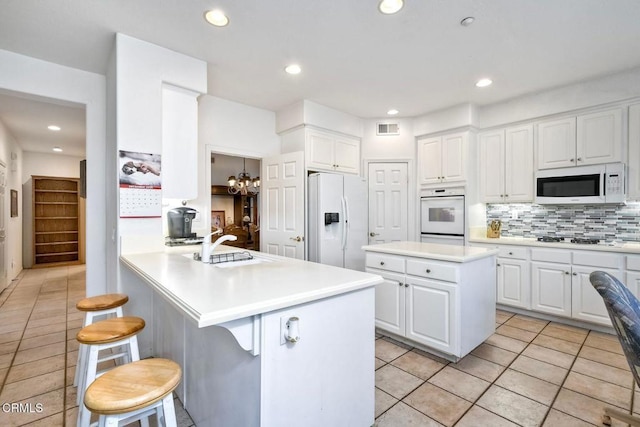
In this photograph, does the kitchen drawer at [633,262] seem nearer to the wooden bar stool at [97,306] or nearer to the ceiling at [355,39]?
the ceiling at [355,39]

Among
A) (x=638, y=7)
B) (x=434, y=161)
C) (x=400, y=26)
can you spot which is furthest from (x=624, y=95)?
(x=400, y=26)

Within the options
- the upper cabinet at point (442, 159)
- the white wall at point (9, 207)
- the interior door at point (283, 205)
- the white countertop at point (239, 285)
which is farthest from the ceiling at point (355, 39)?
the white wall at point (9, 207)

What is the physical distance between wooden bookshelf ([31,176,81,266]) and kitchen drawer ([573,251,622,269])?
9414 mm

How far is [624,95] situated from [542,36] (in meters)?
1.48

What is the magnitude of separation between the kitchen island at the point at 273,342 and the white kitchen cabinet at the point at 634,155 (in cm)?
328

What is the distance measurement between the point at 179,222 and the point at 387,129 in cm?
324

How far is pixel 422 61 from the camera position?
2783mm

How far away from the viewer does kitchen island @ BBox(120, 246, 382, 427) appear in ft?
3.53

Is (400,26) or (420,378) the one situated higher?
(400,26)

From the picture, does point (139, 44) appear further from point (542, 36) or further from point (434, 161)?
point (434, 161)

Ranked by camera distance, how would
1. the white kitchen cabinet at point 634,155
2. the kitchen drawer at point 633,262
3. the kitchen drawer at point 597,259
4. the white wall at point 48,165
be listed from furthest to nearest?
the white wall at point 48,165 < the white kitchen cabinet at point 634,155 < the kitchen drawer at point 597,259 < the kitchen drawer at point 633,262

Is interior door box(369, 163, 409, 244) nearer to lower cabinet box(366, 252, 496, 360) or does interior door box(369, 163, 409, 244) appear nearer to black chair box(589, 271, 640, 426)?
lower cabinet box(366, 252, 496, 360)

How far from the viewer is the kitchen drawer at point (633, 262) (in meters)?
2.71

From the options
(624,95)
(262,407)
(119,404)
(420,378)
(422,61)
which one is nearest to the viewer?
(119,404)
